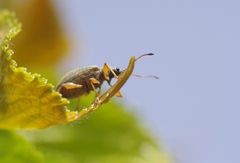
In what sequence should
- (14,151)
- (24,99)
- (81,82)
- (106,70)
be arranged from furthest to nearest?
(106,70) → (81,82) → (14,151) → (24,99)

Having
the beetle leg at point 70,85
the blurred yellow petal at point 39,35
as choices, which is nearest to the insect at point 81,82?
the beetle leg at point 70,85

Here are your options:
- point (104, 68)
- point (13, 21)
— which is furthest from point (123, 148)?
point (13, 21)

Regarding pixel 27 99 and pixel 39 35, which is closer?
pixel 27 99

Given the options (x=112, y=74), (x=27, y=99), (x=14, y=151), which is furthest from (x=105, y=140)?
(x=27, y=99)

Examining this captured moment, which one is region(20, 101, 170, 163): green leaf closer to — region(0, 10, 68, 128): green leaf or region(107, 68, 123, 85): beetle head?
region(107, 68, 123, 85): beetle head

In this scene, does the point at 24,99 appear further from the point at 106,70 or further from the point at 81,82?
the point at 106,70

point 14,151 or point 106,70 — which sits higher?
point 106,70

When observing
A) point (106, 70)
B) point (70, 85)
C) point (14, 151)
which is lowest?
point (14, 151)

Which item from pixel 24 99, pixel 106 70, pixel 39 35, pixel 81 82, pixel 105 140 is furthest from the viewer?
pixel 39 35

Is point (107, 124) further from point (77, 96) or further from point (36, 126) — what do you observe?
point (36, 126)
